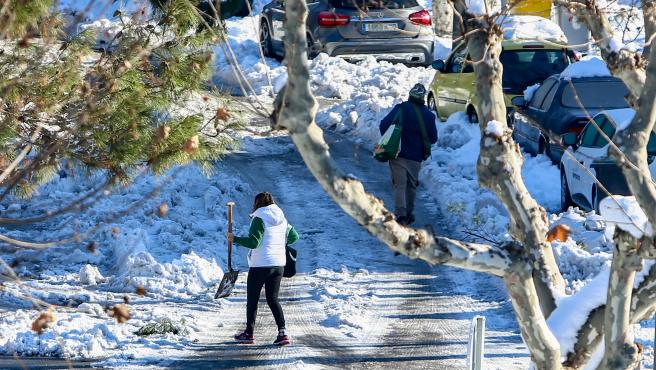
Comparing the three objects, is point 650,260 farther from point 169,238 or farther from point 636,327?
point 169,238

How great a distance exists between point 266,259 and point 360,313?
1341mm

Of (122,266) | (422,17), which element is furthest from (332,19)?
(122,266)

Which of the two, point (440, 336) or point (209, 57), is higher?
point (209, 57)

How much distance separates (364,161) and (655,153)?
18.7 feet

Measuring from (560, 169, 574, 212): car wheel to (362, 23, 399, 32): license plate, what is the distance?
346 inches

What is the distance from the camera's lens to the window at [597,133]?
13492mm

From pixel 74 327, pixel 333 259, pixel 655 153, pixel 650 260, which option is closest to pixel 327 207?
pixel 333 259

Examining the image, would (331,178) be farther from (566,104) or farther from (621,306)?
(566,104)

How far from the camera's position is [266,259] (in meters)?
10.2

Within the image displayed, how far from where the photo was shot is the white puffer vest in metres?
10.2

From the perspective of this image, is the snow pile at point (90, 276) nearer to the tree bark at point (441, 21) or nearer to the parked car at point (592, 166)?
the parked car at point (592, 166)

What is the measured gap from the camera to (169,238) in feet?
44.3

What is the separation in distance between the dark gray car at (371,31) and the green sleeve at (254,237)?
12000 mm

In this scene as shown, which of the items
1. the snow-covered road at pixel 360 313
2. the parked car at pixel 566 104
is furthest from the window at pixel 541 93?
the snow-covered road at pixel 360 313
